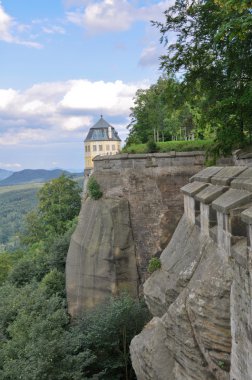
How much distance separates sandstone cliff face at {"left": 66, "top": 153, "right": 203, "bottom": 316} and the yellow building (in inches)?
1536

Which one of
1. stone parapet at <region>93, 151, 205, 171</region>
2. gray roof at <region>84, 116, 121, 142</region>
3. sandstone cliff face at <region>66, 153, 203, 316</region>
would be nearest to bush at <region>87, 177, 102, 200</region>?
sandstone cliff face at <region>66, 153, 203, 316</region>

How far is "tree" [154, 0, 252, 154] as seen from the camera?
1082 cm

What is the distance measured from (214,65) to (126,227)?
9.19 m

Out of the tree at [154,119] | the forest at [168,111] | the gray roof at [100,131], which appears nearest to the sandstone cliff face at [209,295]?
the forest at [168,111]

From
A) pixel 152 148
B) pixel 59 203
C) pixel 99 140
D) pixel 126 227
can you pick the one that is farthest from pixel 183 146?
pixel 99 140

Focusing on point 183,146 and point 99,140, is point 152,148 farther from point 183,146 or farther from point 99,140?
point 99,140

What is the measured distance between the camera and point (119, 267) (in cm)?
1830

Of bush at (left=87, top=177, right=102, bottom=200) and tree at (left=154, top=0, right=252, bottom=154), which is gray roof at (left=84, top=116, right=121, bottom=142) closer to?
bush at (left=87, top=177, right=102, bottom=200)

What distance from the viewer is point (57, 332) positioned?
42.8 ft

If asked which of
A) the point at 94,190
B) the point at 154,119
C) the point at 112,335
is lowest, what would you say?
the point at 112,335

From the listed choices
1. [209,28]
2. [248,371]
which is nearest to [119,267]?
[209,28]

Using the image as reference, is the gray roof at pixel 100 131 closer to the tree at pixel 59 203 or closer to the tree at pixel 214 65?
the tree at pixel 59 203

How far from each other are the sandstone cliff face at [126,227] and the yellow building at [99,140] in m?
39.0

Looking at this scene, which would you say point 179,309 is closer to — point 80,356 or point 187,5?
point 80,356
